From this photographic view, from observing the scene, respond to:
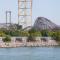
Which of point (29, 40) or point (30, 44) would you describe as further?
point (30, 44)

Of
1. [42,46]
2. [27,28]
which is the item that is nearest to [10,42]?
[42,46]

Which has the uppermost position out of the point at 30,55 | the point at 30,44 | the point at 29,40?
the point at 30,55

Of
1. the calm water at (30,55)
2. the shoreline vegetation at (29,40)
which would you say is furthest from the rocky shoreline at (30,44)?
the calm water at (30,55)

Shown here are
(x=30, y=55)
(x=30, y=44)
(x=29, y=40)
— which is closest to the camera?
(x=30, y=55)

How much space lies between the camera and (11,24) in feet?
238

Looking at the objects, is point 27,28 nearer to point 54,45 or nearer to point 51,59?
point 54,45

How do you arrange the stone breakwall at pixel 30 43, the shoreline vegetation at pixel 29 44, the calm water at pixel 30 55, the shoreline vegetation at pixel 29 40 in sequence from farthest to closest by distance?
the shoreline vegetation at pixel 29 40
the shoreline vegetation at pixel 29 44
the stone breakwall at pixel 30 43
the calm water at pixel 30 55

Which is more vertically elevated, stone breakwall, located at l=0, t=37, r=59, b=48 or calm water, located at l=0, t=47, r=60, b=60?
calm water, located at l=0, t=47, r=60, b=60

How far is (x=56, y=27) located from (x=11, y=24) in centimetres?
944

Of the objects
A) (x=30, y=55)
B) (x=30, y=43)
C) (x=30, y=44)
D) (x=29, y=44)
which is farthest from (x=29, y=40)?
(x=30, y=55)

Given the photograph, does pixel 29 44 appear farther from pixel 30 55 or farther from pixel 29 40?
pixel 30 55

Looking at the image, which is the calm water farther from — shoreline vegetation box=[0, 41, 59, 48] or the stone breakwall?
shoreline vegetation box=[0, 41, 59, 48]

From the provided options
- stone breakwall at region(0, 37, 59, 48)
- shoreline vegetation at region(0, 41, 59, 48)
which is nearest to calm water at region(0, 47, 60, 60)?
stone breakwall at region(0, 37, 59, 48)

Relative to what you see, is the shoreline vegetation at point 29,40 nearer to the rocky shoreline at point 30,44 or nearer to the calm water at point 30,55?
the rocky shoreline at point 30,44
